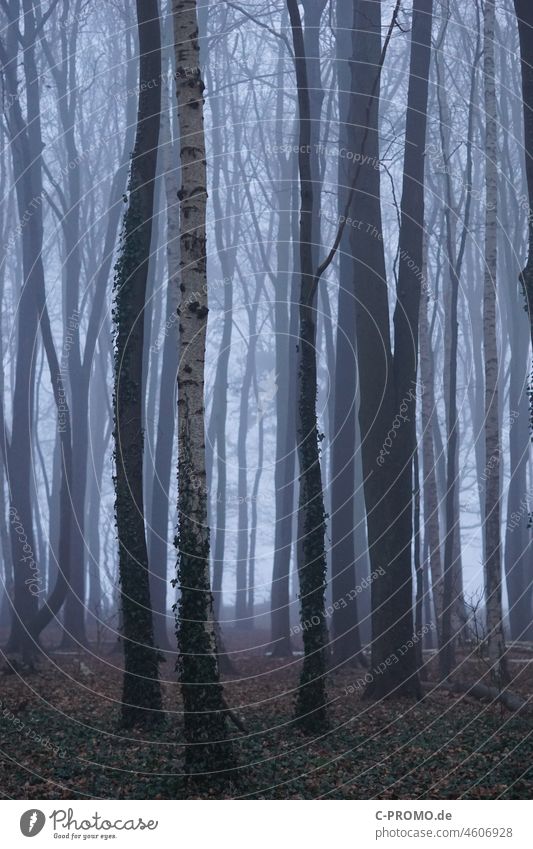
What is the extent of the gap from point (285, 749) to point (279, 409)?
27.1 meters

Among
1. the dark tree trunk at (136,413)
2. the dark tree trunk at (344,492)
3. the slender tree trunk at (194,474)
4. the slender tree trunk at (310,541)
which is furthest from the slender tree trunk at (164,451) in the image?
the slender tree trunk at (194,474)

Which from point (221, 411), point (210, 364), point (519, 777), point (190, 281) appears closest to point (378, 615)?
point (519, 777)

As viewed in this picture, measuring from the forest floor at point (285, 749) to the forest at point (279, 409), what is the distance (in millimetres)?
64

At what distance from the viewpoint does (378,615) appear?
62.0 ft

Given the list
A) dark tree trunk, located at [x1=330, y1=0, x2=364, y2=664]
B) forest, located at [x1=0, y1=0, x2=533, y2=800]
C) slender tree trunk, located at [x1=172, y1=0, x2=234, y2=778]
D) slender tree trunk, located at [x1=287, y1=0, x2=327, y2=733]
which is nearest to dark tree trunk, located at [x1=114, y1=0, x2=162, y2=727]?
forest, located at [x1=0, y1=0, x2=533, y2=800]

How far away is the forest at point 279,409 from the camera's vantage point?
13148 millimetres

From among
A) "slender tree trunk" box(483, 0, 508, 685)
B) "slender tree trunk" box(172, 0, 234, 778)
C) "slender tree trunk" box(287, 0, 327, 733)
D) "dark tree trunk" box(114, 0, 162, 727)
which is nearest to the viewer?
"slender tree trunk" box(172, 0, 234, 778)

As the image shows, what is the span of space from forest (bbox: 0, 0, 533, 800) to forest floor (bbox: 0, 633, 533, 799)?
0.06 metres

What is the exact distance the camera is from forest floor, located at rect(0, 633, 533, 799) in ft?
41.6

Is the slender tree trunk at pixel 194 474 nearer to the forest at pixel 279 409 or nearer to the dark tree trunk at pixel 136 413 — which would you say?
the forest at pixel 279 409

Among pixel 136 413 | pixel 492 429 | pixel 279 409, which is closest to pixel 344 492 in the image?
pixel 492 429

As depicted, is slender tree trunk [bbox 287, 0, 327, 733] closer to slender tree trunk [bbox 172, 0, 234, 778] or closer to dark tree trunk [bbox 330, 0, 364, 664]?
slender tree trunk [bbox 172, 0, 234, 778]

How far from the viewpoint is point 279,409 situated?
41250 mm

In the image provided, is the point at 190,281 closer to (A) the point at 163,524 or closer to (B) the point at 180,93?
(B) the point at 180,93
